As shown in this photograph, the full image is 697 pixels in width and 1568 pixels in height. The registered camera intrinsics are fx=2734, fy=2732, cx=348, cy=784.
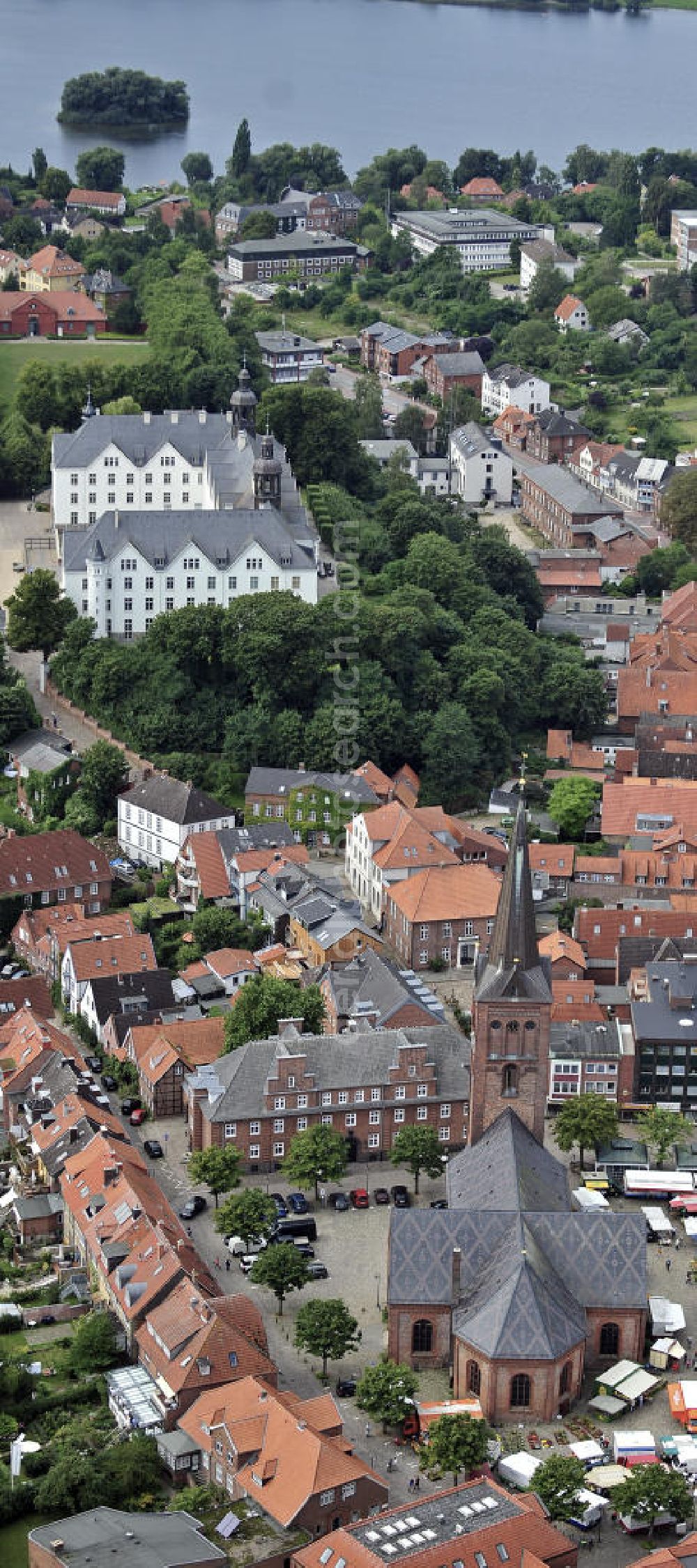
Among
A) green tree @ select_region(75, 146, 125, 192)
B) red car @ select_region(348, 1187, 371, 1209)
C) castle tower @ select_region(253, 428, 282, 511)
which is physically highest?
green tree @ select_region(75, 146, 125, 192)

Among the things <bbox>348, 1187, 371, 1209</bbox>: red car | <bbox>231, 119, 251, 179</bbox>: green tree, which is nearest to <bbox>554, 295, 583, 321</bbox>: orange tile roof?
<bbox>231, 119, 251, 179</bbox>: green tree

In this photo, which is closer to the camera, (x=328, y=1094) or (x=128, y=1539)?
(x=128, y=1539)

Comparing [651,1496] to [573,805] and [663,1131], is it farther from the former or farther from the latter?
[573,805]

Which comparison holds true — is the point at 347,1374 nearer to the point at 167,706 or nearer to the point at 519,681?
the point at 167,706

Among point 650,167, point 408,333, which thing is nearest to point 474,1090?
point 408,333

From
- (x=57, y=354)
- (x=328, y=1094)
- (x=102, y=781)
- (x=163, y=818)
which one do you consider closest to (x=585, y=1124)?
(x=328, y=1094)

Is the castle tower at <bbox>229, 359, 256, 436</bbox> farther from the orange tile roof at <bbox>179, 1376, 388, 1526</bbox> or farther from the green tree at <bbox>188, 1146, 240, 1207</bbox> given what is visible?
the orange tile roof at <bbox>179, 1376, 388, 1526</bbox>
